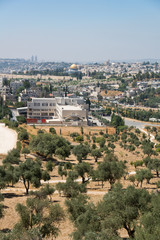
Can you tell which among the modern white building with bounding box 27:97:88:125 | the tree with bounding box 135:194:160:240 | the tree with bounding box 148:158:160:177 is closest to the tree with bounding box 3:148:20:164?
the tree with bounding box 148:158:160:177

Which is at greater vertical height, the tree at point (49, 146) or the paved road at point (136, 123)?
the tree at point (49, 146)

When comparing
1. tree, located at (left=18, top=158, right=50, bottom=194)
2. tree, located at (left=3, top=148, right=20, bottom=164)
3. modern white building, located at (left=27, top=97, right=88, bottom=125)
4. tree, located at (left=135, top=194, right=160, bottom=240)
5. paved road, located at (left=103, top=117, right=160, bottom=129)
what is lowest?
paved road, located at (left=103, top=117, right=160, bottom=129)

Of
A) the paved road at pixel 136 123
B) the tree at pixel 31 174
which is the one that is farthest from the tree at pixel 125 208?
the paved road at pixel 136 123

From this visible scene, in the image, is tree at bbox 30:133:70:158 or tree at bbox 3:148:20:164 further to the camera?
tree at bbox 30:133:70:158

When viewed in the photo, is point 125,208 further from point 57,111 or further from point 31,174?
point 57,111

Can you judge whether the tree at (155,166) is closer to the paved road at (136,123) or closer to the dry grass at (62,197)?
the dry grass at (62,197)

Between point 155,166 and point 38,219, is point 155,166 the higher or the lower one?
the lower one

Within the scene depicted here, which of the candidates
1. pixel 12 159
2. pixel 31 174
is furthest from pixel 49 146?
pixel 31 174

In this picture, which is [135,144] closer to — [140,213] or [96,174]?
[96,174]

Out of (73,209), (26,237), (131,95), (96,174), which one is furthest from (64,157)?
(131,95)

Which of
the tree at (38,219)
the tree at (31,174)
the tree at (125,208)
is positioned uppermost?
the tree at (125,208)

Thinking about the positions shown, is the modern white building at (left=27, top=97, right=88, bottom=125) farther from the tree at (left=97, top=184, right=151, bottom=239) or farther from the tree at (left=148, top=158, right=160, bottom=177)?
the tree at (left=97, top=184, right=151, bottom=239)
